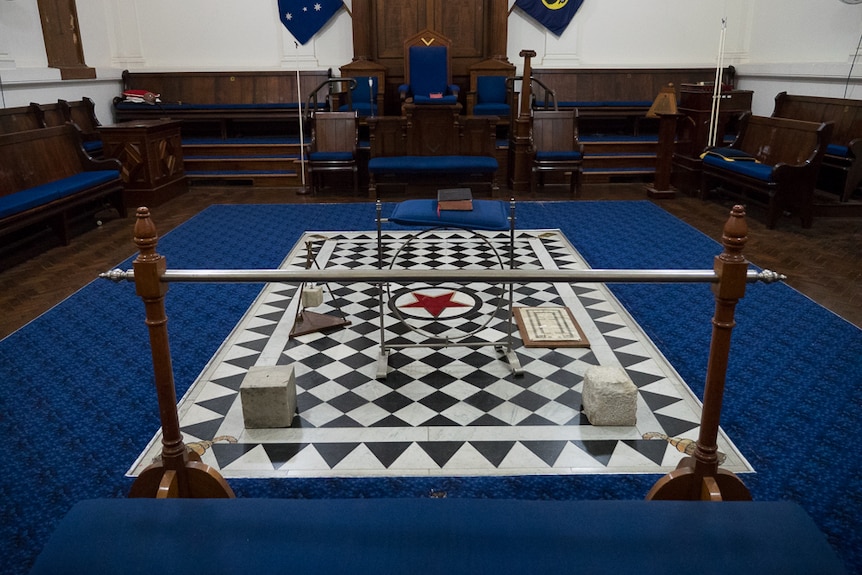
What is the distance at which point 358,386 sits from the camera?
3965mm

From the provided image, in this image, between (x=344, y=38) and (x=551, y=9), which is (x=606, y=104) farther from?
(x=344, y=38)

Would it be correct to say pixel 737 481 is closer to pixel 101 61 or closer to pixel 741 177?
pixel 741 177

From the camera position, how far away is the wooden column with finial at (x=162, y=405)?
2.25 m

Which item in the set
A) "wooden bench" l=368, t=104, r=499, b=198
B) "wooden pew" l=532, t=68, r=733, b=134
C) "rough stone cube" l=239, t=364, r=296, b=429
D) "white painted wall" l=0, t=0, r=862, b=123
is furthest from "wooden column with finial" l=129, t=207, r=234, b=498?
"wooden pew" l=532, t=68, r=733, b=134

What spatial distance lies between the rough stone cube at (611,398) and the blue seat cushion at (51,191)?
17.2ft

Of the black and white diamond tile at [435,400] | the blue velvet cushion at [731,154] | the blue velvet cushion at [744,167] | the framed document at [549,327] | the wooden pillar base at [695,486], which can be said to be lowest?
the black and white diamond tile at [435,400]

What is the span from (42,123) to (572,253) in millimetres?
6623

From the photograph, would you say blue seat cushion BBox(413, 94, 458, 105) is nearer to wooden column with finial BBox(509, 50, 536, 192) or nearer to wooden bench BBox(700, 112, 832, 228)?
wooden column with finial BBox(509, 50, 536, 192)

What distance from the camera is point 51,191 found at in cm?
682

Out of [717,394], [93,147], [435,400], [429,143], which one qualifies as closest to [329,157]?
[429,143]

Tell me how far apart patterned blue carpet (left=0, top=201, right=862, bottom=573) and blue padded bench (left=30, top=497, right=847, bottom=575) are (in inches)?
38.9

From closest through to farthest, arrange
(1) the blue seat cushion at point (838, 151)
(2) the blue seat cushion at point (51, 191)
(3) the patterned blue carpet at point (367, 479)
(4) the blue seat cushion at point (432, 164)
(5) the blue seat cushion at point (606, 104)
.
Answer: (3) the patterned blue carpet at point (367, 479), (2) the blue seat cushion at point (51, 191), (1) the blue seat cushion at point (838, 151), (4) the blue seat cushion at point (432, 164), (5) the blue seat cushion at point (606, 104)

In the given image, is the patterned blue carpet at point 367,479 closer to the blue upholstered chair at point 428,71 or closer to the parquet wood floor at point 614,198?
the parquet wood floor at point 614,198

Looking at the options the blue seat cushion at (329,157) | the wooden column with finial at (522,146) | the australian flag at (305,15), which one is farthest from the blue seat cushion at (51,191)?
the wooden column with finial at (522,146)
